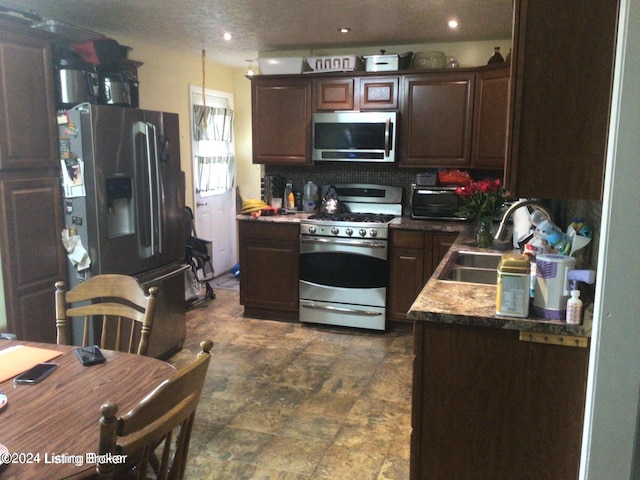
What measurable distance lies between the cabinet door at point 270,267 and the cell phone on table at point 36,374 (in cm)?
276

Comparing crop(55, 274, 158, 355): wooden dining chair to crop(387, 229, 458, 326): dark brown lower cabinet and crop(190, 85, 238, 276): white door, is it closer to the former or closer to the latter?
crop(387, 229, 458, 326): dark brown lower cabinet

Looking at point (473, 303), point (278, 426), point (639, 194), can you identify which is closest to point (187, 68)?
point (278, 426)

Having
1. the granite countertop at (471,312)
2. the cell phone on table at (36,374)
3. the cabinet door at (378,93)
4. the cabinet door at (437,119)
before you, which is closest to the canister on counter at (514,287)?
the granite countertop at (471,312)

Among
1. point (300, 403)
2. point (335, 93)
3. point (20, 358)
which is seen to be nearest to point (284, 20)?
point (335, 93)

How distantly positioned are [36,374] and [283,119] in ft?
11.0

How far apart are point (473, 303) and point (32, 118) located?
2.60 m

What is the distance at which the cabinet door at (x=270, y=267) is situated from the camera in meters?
4.41

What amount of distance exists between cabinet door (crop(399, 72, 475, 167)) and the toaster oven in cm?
22

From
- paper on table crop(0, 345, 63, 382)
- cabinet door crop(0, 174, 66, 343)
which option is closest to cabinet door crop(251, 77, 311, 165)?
cabinet door crop(0, 174, 66, 343)

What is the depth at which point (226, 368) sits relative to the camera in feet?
11.7

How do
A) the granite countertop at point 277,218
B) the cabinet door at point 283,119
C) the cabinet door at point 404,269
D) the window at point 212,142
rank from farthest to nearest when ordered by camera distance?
the window at point 212,142, the cabinet door at point 283,119, the granite countertop at point 277,218, the cabinet door at point 404,269

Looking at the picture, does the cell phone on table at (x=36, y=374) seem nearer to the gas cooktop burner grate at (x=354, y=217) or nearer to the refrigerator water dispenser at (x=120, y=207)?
the refrigerator water dispenser at (x=120, y=207)

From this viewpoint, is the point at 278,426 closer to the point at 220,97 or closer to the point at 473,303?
the point at 473,303

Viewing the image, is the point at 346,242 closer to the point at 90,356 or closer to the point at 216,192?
the point at 216,192
